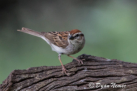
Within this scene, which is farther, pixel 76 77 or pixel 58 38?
pixel 58 38

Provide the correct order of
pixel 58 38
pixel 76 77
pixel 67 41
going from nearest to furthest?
pixel 76 77, pixel 67 41, pixel 58 38

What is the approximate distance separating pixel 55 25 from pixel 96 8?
1.16 meters

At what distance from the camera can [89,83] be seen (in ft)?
8.39

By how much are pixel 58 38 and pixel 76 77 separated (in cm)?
86

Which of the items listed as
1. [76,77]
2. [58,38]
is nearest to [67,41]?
[58,38]

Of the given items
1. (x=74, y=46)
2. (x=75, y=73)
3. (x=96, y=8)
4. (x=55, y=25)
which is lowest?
(x=75, y=73)

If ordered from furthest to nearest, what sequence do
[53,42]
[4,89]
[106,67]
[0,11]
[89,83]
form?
1. [0,11]
2. [53,42]
3. [106,67]
4. [89,83]
5. [4,89]

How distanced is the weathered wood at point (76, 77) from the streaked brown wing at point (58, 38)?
0.42m

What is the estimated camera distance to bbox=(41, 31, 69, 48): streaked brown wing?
9.92 ft

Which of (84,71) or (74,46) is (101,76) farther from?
(74,46)

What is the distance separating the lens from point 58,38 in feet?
10.3

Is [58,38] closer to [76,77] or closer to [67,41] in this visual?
[67,41]

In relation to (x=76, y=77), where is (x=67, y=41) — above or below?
above

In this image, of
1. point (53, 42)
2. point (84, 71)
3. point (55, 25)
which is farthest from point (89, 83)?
point (55, 25)
